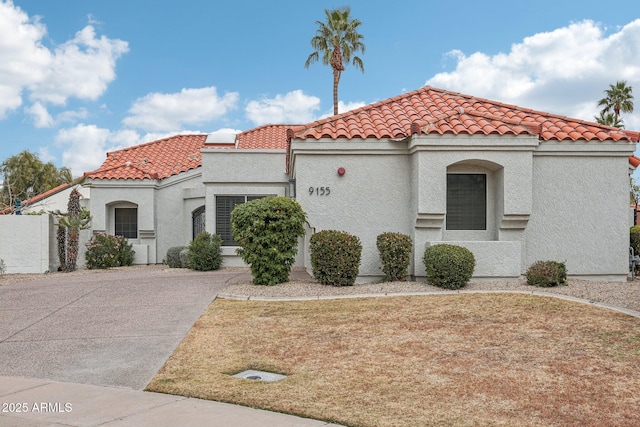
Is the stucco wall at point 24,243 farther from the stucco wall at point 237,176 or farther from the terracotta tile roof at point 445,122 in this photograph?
the terracotta tile roof at point 445,122

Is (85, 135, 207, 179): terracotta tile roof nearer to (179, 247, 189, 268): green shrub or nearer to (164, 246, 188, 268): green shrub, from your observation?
(164, 246, 188, 268): green shrub

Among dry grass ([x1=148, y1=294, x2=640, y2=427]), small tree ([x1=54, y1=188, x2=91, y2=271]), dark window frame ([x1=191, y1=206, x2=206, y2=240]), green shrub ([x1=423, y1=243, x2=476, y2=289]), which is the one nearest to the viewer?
dry grass ([x1=148, y1=294, x2=640, y2=427])

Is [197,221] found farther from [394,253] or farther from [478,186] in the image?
[478,186]

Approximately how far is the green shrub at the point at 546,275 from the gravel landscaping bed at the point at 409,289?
0.18 m

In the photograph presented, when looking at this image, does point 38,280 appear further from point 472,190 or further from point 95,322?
point 472,190

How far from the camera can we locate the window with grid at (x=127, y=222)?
2367 cm

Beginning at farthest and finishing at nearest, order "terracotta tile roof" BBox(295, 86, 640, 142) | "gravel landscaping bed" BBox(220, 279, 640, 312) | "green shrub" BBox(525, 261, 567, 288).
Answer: "terracotta tile roof" BBox(295, 86, 640, 142)
"green shrub" BBox(525, 261, 567, 288)
"gravel landscaping bed" BBox(220, 279, 640, 312)

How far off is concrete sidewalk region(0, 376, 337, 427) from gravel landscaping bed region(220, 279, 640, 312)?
6133mm

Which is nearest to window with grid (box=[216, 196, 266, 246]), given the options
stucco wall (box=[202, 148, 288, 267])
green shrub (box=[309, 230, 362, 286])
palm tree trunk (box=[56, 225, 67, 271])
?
stucco wall (box=[202, 148, 288, 267])

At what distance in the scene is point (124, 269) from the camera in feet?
68.3

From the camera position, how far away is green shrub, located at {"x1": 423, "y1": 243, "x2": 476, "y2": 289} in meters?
12.5

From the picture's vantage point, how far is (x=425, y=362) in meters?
7.10

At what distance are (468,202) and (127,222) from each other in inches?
581

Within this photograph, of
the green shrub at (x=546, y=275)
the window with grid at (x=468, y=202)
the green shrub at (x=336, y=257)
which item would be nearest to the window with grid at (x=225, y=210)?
the green shrub at (x=336, y=257)
